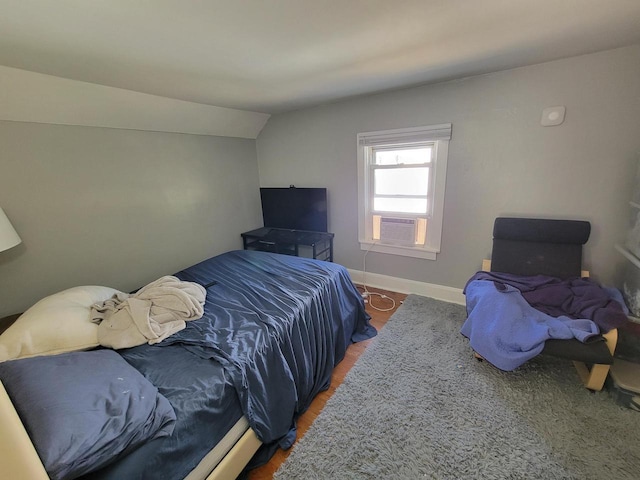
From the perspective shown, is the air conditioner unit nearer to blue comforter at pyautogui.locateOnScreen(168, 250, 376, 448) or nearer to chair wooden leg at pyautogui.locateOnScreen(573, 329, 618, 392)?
blue comforter at pyautogui.locateOnScreen(168, 250, 376, 448)

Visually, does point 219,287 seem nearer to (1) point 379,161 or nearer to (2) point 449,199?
(1) point 379,161

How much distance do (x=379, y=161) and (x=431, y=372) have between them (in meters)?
2.16

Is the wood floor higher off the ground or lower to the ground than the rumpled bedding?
lower

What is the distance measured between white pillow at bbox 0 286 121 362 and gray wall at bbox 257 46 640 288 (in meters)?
2.58

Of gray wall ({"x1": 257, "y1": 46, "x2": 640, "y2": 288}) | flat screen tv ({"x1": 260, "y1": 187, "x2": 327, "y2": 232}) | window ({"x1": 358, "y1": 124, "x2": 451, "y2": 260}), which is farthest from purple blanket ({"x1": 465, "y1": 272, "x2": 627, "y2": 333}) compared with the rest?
flat screen tv ({"x1": 260, "y1": 187, "x2": 327, "y2": 232})

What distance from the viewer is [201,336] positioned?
5.03 feet

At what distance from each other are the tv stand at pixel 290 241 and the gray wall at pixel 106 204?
0.42 meters

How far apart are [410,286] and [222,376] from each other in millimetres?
2382

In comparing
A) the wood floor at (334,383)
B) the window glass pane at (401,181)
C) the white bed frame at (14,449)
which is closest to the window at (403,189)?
the window glass pane at (401,181)

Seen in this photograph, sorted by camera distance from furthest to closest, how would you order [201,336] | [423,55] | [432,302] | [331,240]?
[331,240], [432,302], [423,55], [201,336]

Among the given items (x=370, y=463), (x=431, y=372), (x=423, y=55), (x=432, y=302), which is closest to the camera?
(x=370, y=463)

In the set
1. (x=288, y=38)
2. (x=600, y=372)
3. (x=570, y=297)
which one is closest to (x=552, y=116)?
(x=570, y=297)

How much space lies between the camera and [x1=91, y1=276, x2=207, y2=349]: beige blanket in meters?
1.45

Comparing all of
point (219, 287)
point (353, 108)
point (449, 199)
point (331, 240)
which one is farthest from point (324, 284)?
point (353, 108)
